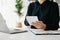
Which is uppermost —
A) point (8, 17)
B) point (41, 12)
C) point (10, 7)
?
point (41, 12)

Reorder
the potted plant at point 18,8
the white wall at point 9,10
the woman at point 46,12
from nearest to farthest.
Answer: the woman at point 46,12, the potted plant at point 18,8, the white wall at point 9,10

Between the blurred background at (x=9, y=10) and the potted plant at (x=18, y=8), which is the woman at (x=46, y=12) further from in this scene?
the blurred background at (x=9, y=10)

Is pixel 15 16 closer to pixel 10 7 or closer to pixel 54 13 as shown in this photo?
pixel 10 7

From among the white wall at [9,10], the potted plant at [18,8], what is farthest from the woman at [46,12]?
the white wall at [9,10]

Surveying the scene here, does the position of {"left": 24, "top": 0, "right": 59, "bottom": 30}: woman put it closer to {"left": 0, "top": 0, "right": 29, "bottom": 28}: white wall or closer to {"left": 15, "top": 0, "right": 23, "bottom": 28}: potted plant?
{"left": 15, "top": 0, "right": 23, "bottom": 28}: potted plant

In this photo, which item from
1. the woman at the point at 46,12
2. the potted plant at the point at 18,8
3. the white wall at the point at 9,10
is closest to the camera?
the woman at the point at 46,12

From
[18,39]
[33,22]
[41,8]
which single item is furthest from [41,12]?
[18,39]

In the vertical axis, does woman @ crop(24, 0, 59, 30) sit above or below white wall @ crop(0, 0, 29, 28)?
above

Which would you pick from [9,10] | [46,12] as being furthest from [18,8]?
[46,12]

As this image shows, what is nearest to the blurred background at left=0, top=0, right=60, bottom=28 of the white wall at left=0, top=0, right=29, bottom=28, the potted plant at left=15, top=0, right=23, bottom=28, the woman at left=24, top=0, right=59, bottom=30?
the white wall at left=0, top=0, right=29, bottom=28

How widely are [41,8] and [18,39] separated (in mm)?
1281

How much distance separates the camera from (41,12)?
8.54ft

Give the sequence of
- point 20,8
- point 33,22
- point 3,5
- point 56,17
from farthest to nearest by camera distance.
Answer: point 3,5
point 20,8
point 56,17
point 33,22

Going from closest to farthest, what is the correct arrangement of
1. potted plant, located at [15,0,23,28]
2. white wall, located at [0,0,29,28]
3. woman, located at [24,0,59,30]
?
woman, located at [24,0,59,30]
potted plant, located at [15,0,23,28]
white wall, located at [0,0,29,28]
